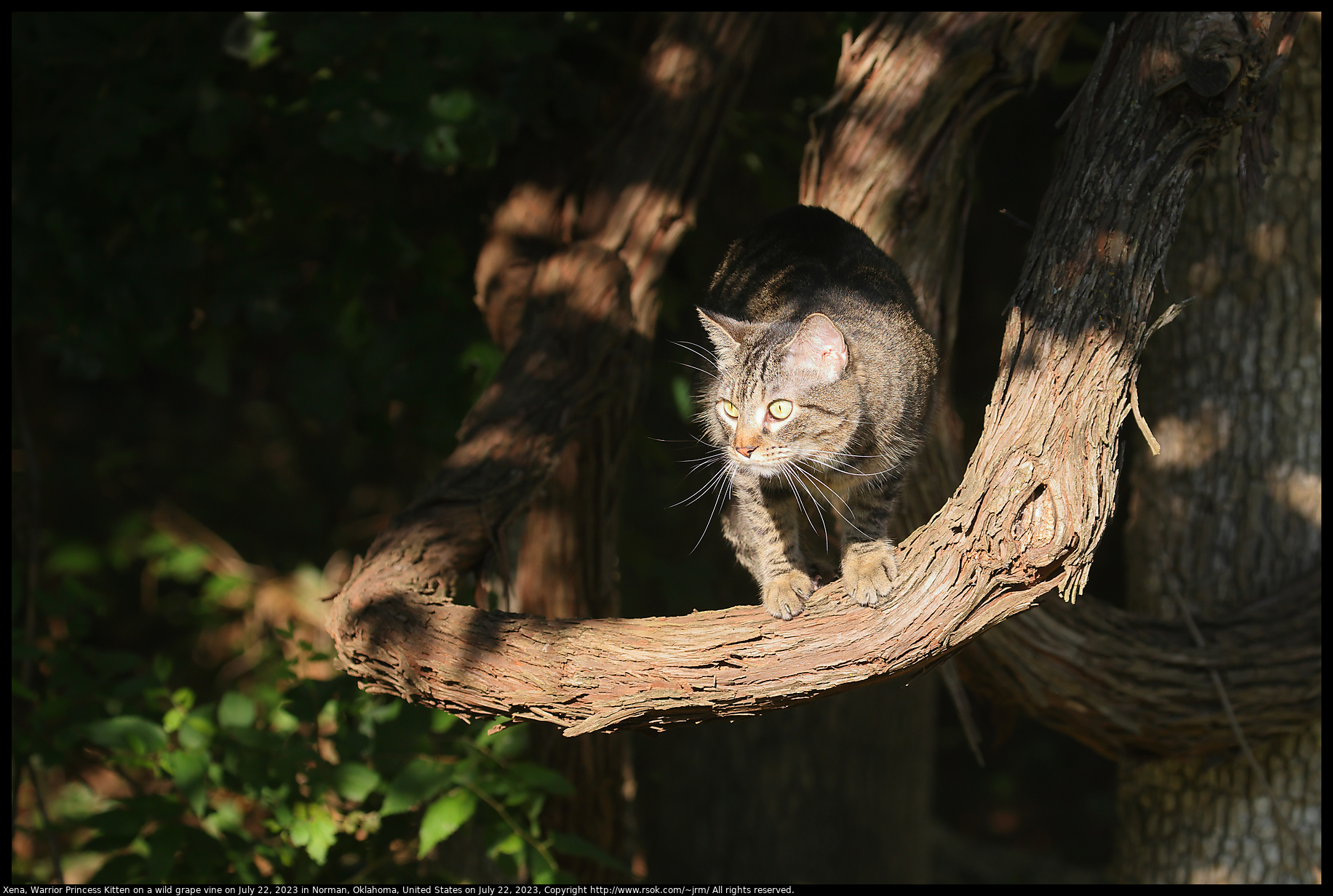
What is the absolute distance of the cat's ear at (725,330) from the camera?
2.60m

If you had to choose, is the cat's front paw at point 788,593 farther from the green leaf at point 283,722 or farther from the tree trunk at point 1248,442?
the tree trunk at point 1248,442

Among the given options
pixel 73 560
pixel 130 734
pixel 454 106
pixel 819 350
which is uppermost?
pixel 454 106

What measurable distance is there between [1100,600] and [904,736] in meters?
1.44

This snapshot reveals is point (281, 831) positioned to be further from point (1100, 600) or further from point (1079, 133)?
point (1079, 133)

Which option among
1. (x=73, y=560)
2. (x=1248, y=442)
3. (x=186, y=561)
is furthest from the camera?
(x=73, y=560)

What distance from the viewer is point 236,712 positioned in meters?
2.79

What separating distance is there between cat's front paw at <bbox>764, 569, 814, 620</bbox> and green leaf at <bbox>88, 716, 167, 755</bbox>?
1.67 meters

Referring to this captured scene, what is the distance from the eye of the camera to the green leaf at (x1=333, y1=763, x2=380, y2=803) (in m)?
2.60

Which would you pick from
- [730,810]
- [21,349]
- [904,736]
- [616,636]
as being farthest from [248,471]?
[616,636]

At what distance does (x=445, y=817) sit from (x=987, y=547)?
1.54m

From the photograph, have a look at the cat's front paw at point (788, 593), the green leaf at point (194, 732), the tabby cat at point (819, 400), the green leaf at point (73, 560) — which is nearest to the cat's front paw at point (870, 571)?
the tabby cat at point (819, 400)

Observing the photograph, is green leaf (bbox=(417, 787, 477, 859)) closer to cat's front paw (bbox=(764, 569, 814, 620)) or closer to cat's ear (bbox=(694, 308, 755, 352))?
cat's front paw (bbox=(764, 569, 814, 620))

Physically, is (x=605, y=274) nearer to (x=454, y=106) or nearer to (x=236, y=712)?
(x=454, y=106)

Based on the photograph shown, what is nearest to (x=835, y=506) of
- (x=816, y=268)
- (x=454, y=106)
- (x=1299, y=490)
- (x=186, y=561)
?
(x=816, y=268)
